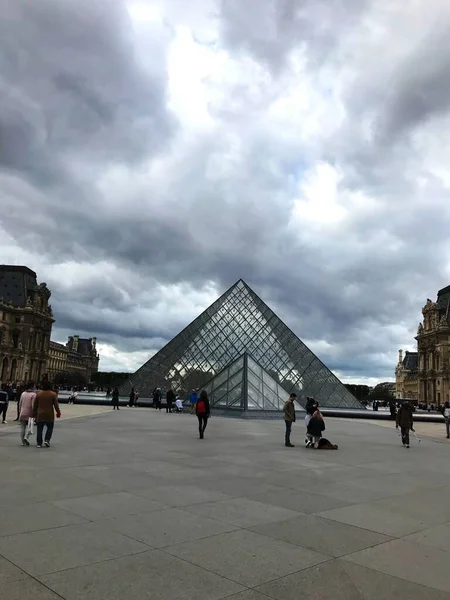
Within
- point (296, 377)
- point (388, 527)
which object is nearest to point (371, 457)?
point (388, 527)

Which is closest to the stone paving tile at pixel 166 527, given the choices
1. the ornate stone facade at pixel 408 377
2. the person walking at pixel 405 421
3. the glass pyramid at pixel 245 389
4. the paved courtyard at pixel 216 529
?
the paved courtyard at pixel 216 529

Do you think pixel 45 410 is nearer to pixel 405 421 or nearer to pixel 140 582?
pixel 140 582

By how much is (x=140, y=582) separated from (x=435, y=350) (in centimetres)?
10592

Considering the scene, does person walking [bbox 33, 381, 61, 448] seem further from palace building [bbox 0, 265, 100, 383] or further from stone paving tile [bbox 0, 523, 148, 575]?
palace building [bbox 0, 265, 100, 383]

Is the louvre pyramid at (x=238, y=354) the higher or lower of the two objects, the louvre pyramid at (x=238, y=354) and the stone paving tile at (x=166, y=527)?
the higher

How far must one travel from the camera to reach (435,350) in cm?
9988

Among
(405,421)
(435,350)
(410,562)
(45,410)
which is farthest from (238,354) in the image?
(435,350)

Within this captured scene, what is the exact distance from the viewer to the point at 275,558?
425 centimetres

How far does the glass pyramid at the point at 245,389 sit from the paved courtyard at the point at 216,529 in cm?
1816

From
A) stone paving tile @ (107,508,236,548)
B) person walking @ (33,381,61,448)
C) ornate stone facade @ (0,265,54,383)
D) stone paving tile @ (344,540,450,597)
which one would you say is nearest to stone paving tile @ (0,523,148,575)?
stone paving tile @ (107,508,236,548)

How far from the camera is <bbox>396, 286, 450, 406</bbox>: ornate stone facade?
96.2 m

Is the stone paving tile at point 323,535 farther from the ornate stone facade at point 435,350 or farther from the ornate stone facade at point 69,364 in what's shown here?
the ornate stone facade at point 69,364

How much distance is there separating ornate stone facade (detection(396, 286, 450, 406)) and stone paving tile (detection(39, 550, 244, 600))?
3936 inches

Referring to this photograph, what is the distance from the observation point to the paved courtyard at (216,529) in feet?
11.9
